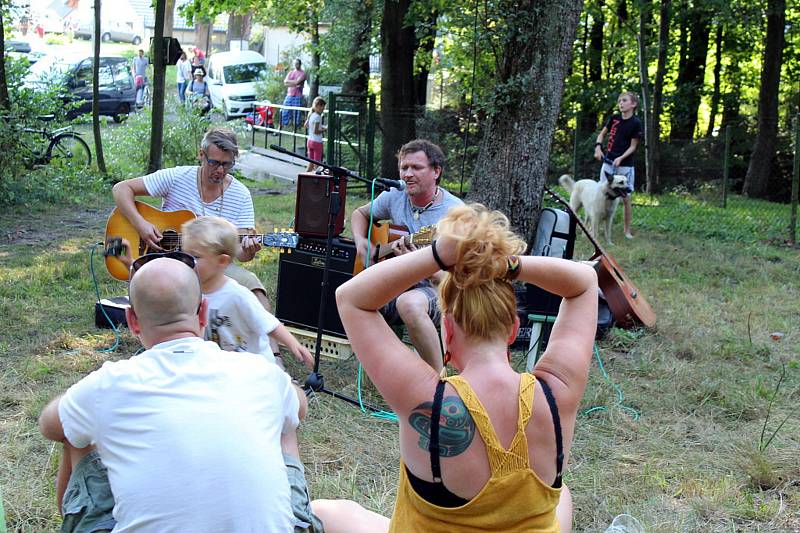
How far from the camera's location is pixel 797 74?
17.4 meters

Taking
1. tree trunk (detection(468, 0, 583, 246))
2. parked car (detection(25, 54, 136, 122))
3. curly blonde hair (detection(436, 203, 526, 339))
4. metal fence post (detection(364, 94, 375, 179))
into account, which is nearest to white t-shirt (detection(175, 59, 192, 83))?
parked car (detection(25, 54, 136, 122))

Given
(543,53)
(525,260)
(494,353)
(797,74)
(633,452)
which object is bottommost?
(633,452)

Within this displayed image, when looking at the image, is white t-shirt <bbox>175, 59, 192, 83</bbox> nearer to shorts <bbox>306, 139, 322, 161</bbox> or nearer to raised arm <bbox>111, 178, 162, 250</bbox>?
shorts <bbox>306, 139, 322, 161</bbox>

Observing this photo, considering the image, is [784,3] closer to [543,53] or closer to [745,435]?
[543,53]

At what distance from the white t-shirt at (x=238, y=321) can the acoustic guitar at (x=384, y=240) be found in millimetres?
1352

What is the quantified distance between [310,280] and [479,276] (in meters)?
3.44

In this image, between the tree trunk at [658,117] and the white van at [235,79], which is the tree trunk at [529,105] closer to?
the tree trunk at [658,117]

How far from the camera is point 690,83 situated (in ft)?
57.2

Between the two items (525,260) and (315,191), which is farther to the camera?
(315,191)

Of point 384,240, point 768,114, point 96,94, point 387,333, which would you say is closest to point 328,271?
point 384,240

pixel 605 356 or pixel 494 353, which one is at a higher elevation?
pixel 494 353

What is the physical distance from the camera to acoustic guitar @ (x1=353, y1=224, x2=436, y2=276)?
4.74m

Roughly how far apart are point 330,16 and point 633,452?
14046mm

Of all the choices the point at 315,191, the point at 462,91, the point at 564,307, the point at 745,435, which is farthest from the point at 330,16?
the point at 564,307
